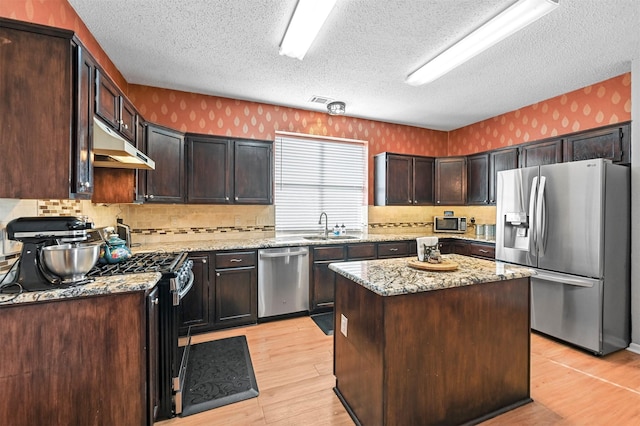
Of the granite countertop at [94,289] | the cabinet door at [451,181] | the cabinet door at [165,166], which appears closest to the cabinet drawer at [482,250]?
the cabinet door at [451,181]

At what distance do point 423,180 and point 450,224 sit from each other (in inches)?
35.4

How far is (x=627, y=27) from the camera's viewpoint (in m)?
2.28

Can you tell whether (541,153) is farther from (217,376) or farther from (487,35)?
(217,376)

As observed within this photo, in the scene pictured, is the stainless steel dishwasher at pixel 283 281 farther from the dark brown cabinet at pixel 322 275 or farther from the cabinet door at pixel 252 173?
the cabinet door at pixel 252 173

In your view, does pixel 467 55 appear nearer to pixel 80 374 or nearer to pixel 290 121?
pixel 290 121

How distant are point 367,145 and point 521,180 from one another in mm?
2292

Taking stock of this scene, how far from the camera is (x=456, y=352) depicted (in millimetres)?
1723

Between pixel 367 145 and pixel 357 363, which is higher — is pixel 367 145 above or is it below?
above

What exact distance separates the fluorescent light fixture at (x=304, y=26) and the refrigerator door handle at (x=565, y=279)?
333cm

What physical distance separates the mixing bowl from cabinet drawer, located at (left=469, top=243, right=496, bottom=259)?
171 inches

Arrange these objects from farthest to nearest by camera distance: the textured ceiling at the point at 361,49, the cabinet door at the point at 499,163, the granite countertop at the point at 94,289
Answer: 1. the cabinet door at the point at 499,163
2. the textured ceiling at the point at 361,49
3. the granite countertop at the point at 94,289

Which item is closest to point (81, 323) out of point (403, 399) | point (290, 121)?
point (403, 399)

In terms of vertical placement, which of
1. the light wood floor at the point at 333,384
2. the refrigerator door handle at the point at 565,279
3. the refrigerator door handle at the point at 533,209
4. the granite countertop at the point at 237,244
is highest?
the refrigerator door handle at the point at 533,209

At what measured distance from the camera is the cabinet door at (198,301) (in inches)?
118
